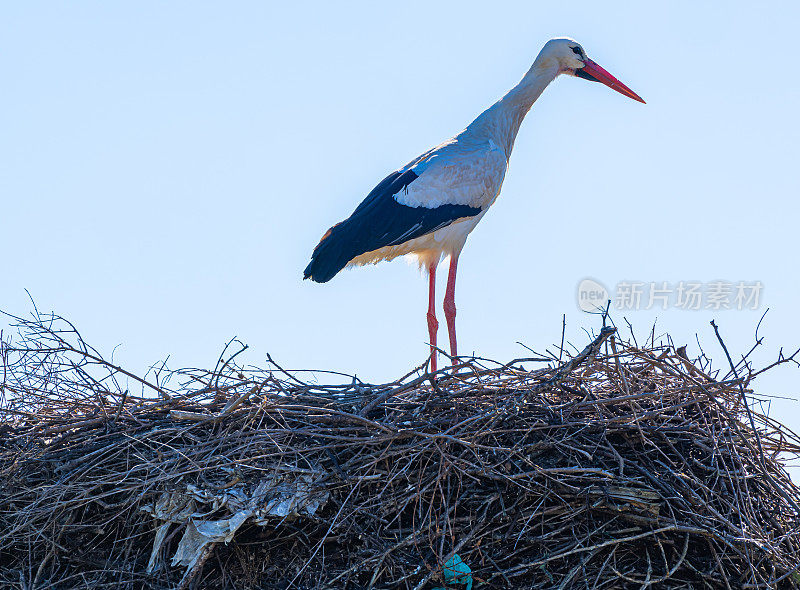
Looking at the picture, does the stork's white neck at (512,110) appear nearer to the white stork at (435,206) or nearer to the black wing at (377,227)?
the white stork at (435,206)

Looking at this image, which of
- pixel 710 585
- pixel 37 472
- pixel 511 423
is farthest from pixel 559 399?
pixel 37 472

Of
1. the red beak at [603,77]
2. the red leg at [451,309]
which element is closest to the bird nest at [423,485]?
the red leg at [451,309]

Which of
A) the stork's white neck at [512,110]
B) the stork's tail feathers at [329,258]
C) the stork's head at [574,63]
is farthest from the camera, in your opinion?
the stork's head at [574,63]

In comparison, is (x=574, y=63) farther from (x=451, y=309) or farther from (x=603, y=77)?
(x=451, y=309)

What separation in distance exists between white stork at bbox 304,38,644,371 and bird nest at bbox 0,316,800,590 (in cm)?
172

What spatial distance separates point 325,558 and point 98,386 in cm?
129

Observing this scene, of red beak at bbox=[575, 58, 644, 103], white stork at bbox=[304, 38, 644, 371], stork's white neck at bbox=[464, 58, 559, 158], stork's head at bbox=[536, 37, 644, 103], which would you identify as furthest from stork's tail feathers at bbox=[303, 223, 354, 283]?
red beak at bbox=[575, 58, 644, 103]

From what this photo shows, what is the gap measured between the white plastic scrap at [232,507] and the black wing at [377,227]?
7.37ft

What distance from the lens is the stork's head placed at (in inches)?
282

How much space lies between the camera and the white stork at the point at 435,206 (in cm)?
630

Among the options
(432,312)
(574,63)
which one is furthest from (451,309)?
(574,63)

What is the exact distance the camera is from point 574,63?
23.6 ft

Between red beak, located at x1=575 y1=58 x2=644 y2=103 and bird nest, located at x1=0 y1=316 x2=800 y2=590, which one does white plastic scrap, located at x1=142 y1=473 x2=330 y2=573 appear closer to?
bird nest, located at x1=0 y1=316 x2=800 y2=590

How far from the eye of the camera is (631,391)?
14.5 ft
